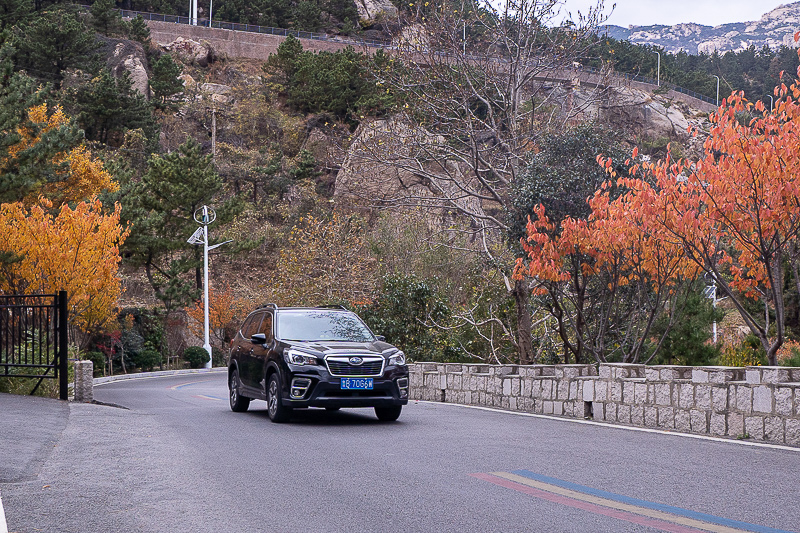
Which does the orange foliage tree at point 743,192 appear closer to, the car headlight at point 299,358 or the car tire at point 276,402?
the car headlight at point 299,358

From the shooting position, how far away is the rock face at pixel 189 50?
81500mm

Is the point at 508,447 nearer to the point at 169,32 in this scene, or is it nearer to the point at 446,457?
the point at 446,457

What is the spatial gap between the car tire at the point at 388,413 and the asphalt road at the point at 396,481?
103 cm

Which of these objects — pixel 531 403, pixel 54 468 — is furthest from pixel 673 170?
pixel 54 468

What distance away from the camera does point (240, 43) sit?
83.3 meters

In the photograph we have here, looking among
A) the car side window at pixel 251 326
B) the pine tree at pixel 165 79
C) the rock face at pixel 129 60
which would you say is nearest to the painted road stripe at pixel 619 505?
the car side window at pixel 251 326

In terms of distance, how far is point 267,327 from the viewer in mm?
13109

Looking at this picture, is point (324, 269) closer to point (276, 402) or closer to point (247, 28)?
point (276, 402)

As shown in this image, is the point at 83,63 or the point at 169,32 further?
the point at 169,32

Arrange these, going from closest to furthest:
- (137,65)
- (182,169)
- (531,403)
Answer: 1. (531,403)
2. (182,169)
3. (137,65)

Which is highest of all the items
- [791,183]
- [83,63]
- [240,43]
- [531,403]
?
[240,43]

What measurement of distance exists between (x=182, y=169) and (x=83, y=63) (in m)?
15.7

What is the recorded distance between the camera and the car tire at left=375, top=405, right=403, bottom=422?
1231cm

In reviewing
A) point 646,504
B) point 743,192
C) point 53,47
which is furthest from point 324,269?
point 646,504
